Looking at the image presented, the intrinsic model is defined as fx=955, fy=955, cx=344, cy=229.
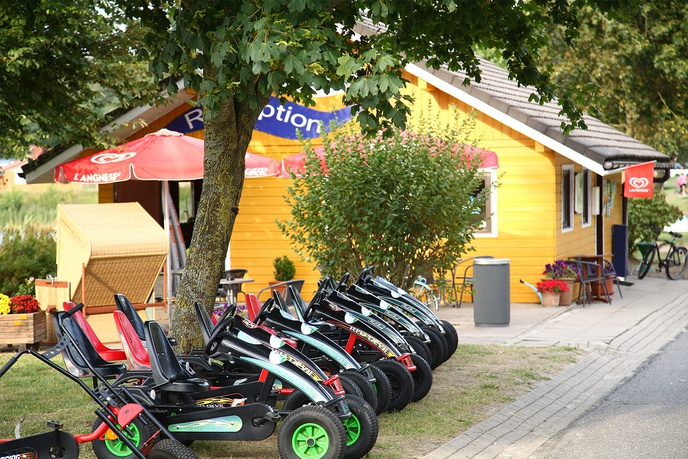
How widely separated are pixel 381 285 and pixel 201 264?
6.42 ft

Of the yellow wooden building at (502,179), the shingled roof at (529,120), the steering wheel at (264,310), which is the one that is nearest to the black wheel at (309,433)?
the steering wheel at (264,310)

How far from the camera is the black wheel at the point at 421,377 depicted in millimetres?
8055

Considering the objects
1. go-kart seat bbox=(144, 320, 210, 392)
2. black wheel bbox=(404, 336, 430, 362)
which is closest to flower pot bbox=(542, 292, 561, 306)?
black wheel bbox=(404, 336, 430, 362)

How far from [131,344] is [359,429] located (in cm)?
194

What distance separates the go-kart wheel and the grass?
326mm

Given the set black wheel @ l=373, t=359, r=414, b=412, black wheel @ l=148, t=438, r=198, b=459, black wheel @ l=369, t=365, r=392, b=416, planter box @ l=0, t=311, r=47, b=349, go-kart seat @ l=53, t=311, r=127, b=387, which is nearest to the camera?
A: black wheel @ l=148, t=438, r=198, b=459

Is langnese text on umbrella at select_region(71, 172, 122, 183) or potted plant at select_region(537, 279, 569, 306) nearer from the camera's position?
langnese text on umbrella at select_region(71, 172, 122, 183)

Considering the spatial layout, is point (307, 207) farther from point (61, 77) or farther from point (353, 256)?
point (61, 77)

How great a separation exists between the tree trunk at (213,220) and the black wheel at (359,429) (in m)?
2.44

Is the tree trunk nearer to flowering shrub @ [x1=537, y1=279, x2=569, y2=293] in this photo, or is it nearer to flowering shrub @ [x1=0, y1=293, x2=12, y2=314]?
flowering shrub @ [x1=0, y1=293, x2=12, y2=314]

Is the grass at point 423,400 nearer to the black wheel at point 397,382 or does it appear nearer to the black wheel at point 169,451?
the black wheel at point 397,382

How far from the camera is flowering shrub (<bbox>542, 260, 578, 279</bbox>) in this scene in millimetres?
16406

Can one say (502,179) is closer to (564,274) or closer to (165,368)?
(564,274)

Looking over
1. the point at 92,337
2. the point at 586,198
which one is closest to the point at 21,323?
the point at 92,337
